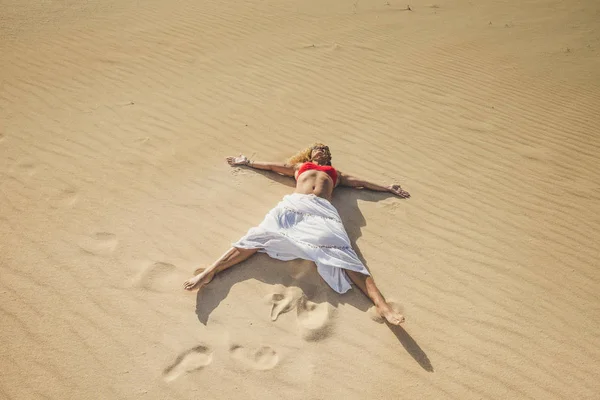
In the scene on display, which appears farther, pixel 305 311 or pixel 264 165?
pixel 264 165

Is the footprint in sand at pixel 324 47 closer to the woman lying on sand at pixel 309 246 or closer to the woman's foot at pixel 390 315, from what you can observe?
the woman lying on sand at pixel 309 246

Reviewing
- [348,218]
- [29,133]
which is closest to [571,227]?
[348,218]

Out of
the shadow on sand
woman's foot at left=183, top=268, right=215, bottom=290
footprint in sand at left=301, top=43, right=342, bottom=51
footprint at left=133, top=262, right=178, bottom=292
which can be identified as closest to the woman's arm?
the shadow on sand

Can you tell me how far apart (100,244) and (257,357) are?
68.0 inches

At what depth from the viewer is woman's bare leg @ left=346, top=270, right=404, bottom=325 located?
285 cm

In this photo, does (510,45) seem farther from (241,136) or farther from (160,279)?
(160,279)

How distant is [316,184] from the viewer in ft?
12.6

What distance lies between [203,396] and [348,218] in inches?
82.5

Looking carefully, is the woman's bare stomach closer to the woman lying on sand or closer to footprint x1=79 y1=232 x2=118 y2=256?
the woman lying on sand

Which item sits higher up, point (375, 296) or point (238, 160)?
point (238, 160)

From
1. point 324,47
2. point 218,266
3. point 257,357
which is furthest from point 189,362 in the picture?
point 324,47

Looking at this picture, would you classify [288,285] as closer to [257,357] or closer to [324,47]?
[257,357]

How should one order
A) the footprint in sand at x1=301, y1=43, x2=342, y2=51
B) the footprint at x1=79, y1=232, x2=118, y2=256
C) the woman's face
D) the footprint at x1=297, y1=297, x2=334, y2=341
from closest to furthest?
the footprint at x1=297, y1=297, x2=334, y2=341 < the footprint at x1=79, y1=232, x2=118, y2=256 < the woman's face < the footprint in sand at x1=301, y1=43, x2=342, y2=51

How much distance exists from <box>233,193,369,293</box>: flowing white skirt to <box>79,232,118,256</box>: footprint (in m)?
1.10
